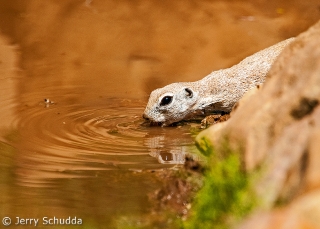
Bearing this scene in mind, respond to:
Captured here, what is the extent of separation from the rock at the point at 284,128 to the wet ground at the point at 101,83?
1.05 meters

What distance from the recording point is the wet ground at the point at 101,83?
550 cm

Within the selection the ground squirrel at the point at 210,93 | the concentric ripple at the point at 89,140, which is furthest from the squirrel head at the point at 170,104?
the concentric ripple at the point at 89,140

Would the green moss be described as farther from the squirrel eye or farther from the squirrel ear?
the squirrel ear

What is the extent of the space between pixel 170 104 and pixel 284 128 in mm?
4130

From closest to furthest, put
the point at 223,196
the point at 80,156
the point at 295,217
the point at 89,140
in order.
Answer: the point at 295,217
the point at 223,196
the point at 80,156
the point at 89,140

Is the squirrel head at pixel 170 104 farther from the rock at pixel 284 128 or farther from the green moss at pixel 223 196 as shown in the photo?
the green moss at pixel 223 196

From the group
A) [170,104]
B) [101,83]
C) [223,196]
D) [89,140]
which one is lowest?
[223,196]

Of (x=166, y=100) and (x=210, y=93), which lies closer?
(x=166, y=100)

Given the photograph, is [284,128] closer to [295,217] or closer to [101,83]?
[295,217]

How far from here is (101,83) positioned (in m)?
9.92

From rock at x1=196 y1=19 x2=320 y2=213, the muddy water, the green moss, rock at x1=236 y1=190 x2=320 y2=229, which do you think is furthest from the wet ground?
rock at x1=236 y1=190 x2=320 y2=229

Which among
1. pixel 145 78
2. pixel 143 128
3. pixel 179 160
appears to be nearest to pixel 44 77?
pixel 145 78

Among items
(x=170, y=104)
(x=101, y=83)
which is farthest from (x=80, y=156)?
(x=101, y=83)

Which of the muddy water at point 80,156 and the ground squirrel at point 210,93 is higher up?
the ground squirrel at point 210,93
